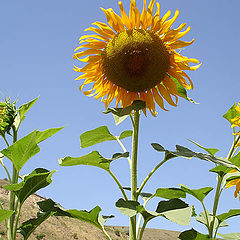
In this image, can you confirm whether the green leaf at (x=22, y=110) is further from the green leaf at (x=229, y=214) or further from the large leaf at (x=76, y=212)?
the green leaf at (x=229, y=214)

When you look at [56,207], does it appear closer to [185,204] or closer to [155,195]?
[155,195]

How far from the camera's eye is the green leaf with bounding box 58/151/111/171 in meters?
1.76

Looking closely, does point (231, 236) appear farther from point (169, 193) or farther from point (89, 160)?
point (89, 160)

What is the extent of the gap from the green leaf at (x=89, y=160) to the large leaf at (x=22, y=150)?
16 cm

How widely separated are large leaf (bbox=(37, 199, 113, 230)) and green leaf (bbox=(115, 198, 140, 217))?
241mm

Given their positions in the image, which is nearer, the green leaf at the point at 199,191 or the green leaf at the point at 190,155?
the green leaf at the point at 190,155

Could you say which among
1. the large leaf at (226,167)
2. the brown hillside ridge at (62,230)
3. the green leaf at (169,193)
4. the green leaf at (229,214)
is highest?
the large leaf at (226,167)

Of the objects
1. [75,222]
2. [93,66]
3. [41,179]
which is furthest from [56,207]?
[75,222]

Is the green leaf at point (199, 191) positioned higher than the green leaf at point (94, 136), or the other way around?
the green leaf at point (94, 136)

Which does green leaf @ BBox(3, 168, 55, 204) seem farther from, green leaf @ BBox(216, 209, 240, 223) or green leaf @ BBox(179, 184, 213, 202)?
green leaf @ BBox(216, 209, 240, 223)

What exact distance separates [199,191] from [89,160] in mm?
659

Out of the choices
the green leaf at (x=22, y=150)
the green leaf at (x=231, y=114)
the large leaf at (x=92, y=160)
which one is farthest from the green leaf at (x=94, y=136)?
the green leaf at (x=231, y=114)

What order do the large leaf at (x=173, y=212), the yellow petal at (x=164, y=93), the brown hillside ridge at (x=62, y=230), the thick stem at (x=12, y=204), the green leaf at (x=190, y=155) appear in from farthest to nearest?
the brown hillside ridge at (x=62, y=230), the yellow petal at (x=164, y=93), the thick stem at (x=12, y=204), the green leaf at (x=190, y=155), the large leaf at (x=173, y=212)

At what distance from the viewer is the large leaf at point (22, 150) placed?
5.98ft
